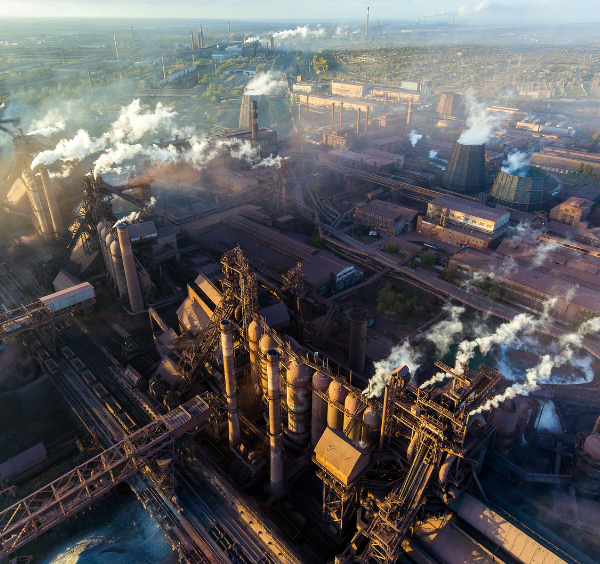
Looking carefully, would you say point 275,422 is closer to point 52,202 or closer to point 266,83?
point 52,202

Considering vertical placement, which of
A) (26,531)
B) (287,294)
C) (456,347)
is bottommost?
(456,347)

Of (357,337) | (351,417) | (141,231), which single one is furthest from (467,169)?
(351,417)

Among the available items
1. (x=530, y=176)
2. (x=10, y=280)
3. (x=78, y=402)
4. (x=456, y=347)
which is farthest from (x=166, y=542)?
(x=530, y=176)

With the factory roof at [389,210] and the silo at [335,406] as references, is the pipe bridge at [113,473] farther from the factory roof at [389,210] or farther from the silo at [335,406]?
the factory roof at [389,210]

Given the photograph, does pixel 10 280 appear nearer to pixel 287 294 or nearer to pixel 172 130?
pixel 287 294

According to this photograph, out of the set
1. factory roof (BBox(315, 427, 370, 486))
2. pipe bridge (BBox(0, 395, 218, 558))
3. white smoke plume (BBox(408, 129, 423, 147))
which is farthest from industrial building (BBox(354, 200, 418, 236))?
white smoke plume (BBox(408, 129, 423, 147))

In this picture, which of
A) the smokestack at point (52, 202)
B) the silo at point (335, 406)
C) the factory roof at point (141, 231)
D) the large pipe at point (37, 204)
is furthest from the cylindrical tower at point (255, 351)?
the large pipe at point (37, 204)

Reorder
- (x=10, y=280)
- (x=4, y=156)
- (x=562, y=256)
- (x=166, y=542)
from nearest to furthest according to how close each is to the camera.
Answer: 1. (x=166, y=542)
2. (x=10, y=280)
3. (x=562, y=256)
4. (x=4, y=156)
